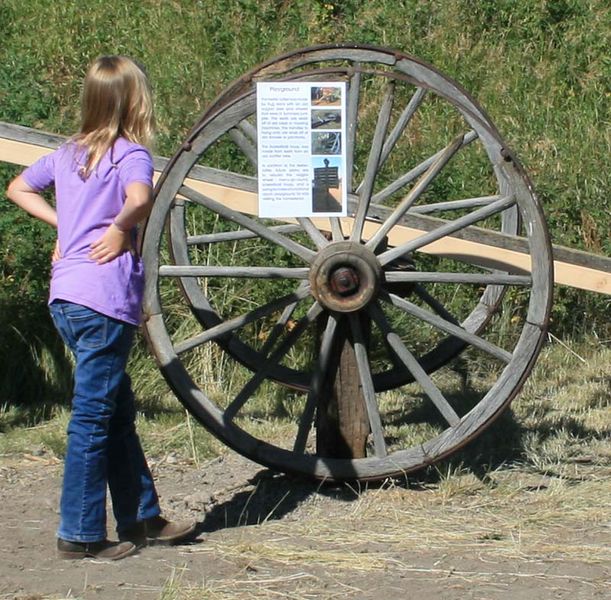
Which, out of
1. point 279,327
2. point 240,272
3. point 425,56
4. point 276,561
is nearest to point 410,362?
point 279,327

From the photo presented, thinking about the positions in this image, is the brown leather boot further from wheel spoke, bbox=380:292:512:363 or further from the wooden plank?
the wooden plank

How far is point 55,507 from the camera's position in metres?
5.11

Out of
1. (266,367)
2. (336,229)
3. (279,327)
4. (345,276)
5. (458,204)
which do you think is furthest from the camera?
(458,204)

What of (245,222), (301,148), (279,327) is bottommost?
(279,327)

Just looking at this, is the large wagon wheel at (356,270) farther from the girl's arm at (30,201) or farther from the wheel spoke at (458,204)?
the girl's arm at (30,201)

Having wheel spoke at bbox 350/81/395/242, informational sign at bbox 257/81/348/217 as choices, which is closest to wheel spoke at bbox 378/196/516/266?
wheel spoke at bbox 350/81/395/242

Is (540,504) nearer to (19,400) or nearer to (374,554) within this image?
(374,554)

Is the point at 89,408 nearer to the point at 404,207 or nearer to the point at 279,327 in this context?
the point at 279,327

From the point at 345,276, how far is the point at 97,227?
110cm

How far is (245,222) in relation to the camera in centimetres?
488

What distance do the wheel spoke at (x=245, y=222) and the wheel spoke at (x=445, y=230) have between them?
0.31 metres

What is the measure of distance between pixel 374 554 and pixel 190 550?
0.67 metres

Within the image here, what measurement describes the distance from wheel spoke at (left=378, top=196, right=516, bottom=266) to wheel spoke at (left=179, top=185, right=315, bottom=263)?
0.31 m

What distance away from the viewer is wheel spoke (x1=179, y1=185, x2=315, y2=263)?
4.87 m
